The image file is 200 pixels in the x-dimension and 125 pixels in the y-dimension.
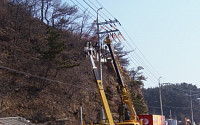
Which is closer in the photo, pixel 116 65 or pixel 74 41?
pixel 116 65

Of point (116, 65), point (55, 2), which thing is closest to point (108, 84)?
point (55, 2)

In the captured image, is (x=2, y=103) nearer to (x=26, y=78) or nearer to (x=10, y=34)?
(x=26, y=78)

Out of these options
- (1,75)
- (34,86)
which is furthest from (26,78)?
(1,75)

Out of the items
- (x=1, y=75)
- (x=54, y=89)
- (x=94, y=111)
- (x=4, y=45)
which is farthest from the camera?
(x=94, y=111)

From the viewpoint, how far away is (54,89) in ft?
111

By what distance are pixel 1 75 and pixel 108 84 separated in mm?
→ 19437

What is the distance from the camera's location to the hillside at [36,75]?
28844mm

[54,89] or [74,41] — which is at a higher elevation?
[74,41]

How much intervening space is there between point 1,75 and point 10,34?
6026 mm

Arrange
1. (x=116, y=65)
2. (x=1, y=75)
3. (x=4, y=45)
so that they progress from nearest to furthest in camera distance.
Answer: (x=116, y=65)
(x=1, y=75)
(x=4, y=45)

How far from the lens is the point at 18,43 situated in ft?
107

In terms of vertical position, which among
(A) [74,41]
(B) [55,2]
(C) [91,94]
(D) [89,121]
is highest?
(B) [55,2]

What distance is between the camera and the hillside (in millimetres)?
28844

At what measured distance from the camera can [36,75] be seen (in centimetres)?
3228
